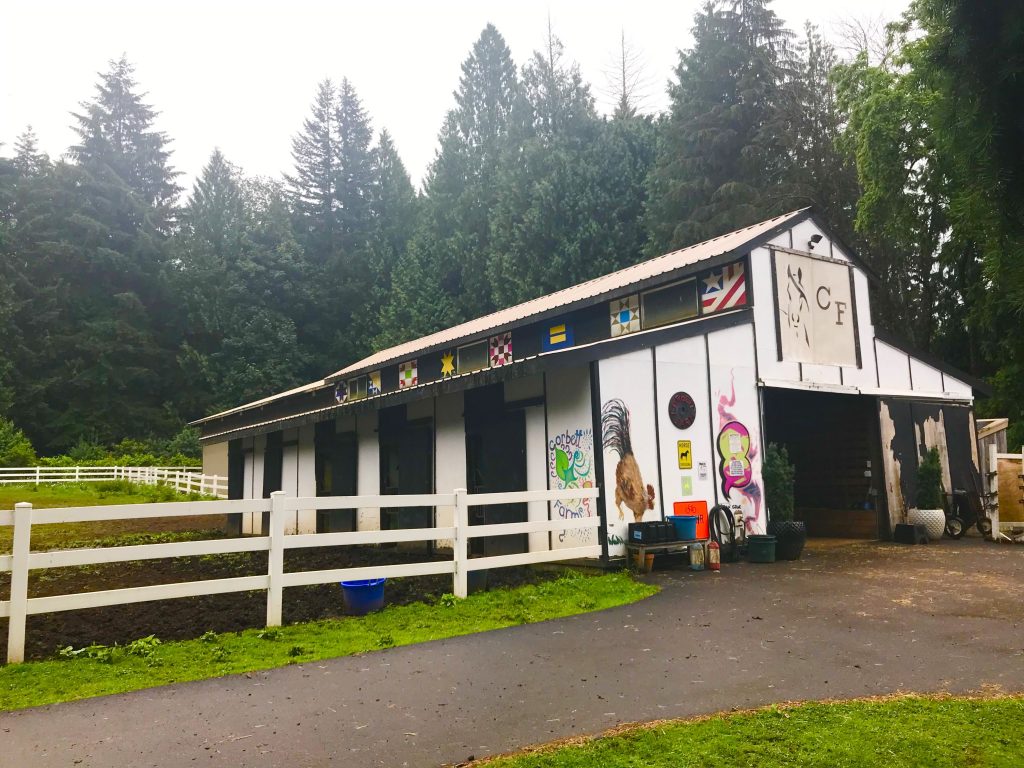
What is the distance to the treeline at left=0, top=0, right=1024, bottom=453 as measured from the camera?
1008 inches

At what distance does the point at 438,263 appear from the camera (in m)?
40.7

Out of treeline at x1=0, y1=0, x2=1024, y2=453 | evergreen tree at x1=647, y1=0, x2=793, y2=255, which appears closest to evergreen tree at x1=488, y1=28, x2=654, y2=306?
treeline at x1=0, y1=0, x2=1024, y2=453

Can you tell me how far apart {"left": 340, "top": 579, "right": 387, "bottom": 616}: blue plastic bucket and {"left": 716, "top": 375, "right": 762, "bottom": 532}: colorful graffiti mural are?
19.9 feet

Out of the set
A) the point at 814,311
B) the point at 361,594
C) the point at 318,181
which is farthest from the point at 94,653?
the point at 318,181

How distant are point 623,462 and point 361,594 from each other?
171 inches

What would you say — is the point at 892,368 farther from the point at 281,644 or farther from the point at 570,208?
the point at 570,208

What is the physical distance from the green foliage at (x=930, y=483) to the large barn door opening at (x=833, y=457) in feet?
2.47

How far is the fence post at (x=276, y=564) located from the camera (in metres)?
6.93

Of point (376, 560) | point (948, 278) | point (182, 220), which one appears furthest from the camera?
point (182, 220)

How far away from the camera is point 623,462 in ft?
34.6

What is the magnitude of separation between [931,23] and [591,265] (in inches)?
1167

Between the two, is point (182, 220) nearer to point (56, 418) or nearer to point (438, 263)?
point (56, 418)

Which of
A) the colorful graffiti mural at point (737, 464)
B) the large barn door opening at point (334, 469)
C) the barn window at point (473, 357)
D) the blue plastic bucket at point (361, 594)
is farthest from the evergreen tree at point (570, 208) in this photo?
the blue plastic bucket at point (361, 594)

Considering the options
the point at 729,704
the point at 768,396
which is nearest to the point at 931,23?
the point at 729,704
